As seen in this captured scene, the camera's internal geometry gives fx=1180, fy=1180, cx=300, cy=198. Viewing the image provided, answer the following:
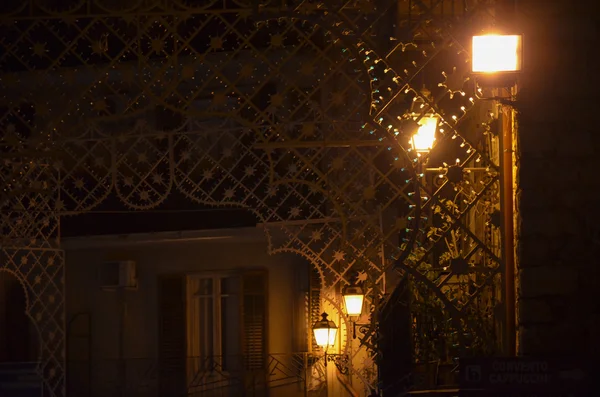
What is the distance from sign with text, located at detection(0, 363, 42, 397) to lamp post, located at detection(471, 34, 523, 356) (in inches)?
476

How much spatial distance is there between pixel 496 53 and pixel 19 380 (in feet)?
43.4

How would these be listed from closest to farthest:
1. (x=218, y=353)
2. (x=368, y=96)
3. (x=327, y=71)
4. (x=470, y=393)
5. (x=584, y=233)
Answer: (x=470, y=393), (x=584, y=233), (x=368, y=96), (x=327, y=71), (x=218, y=353)

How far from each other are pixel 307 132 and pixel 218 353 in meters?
10.8

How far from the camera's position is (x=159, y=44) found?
889 centimetres

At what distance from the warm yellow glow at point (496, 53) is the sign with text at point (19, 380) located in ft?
41.3

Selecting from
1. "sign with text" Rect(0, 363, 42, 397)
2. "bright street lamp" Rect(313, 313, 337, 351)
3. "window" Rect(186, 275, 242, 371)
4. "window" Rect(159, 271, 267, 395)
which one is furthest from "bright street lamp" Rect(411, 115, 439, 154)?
"sign with text" Rect(0, 363, 42, 397)

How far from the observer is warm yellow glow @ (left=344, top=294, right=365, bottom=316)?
13750mm

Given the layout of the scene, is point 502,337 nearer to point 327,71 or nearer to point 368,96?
point 368,96

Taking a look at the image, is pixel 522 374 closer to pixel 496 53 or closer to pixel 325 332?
pixel 496 53

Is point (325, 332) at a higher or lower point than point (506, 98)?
lower

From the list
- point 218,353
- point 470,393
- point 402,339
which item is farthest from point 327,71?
point 218,353

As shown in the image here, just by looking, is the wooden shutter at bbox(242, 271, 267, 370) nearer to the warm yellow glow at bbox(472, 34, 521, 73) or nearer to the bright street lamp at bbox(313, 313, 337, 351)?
the bright street lamp at bbox(313, 313, 337, 351)

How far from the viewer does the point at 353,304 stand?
543 inches

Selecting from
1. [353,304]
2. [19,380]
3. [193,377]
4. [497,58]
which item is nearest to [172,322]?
[193,377]
